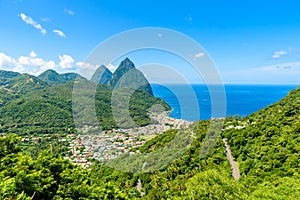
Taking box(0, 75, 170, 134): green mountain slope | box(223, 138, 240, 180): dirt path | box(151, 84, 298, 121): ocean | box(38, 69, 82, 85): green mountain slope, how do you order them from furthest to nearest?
box(38, 69, 82, 85): green mountain slope, box(0, 75, 170, 134): green mountain slope, box(151, 84, 298, 121): ocean, box(223, 138, 240, 180): dirt path

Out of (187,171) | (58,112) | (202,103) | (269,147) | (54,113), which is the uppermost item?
(58,112)

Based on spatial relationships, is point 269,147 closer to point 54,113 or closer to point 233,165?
point 233,165

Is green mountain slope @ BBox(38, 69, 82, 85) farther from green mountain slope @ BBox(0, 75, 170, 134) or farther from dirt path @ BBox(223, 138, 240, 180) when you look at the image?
dirt path @ BBox(223, 138, 240, 180)

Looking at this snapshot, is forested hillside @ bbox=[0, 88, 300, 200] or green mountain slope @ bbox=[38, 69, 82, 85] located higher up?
green mountain slope @ bbox=[38, 69, 82, 85]

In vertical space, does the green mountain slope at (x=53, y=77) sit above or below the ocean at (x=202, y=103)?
above

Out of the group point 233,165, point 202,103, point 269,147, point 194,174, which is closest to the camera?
point 194,174

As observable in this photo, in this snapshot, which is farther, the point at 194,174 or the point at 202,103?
the point at 202,103

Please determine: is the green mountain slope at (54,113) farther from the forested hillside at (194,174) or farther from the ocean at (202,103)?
the forested hillside at (194,174)

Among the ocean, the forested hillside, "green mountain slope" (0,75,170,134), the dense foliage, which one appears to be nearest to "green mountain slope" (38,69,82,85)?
"green mountain slope" (0,75,170,134)

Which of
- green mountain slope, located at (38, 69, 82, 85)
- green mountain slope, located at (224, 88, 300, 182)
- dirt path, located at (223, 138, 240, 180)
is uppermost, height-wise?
green mountain slope, located at (38, 69, 82, 85)

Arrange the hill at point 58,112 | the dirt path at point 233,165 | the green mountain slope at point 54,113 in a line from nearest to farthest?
the dirt path at point 233,165 → the hill at point 58,112 → the green mountain slope at point 54,113

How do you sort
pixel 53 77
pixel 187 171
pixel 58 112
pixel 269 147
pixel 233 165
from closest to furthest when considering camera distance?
pixel 269 147, pixel 233 165, pixel 187 171, pixel 58 112, pixel 53 77

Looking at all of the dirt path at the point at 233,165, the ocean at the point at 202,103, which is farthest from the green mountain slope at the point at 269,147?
the ocean at the point at 202,103

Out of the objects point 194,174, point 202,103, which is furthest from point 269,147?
point 202,103
